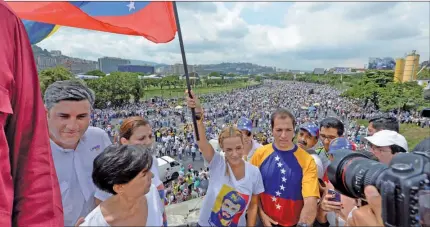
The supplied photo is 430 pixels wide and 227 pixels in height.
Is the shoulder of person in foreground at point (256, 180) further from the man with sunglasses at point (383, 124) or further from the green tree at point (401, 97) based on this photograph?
the green tree at point (401, 97)

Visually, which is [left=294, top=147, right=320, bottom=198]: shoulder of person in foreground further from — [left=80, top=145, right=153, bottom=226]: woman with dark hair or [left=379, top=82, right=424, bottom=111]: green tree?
[left=379, top=82, right=424, bottom=111]: green tree

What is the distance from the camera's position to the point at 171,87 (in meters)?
69.3

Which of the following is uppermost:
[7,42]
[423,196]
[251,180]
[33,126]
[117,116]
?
[7,42]

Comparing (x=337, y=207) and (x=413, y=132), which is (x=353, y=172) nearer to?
(x=337, y=207)

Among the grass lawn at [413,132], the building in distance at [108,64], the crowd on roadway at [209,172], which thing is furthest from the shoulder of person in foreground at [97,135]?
the building in distance at [108,64]

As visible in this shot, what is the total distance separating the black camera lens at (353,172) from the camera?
979 millimetres

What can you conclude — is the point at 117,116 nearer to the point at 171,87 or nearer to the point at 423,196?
the point at 423,196

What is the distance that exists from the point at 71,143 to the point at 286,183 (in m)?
1.53

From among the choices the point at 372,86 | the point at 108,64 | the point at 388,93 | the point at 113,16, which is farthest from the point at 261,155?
the point at 108,64

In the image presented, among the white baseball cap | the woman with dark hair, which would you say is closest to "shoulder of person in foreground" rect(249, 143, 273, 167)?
the white baseball cap

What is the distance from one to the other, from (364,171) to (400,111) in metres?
35.8

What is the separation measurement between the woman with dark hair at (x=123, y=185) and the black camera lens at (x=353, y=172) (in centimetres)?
76

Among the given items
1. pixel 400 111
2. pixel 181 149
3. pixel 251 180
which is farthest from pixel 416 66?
pixel 251 180

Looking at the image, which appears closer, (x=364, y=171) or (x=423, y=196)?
(x=423, y=196)
